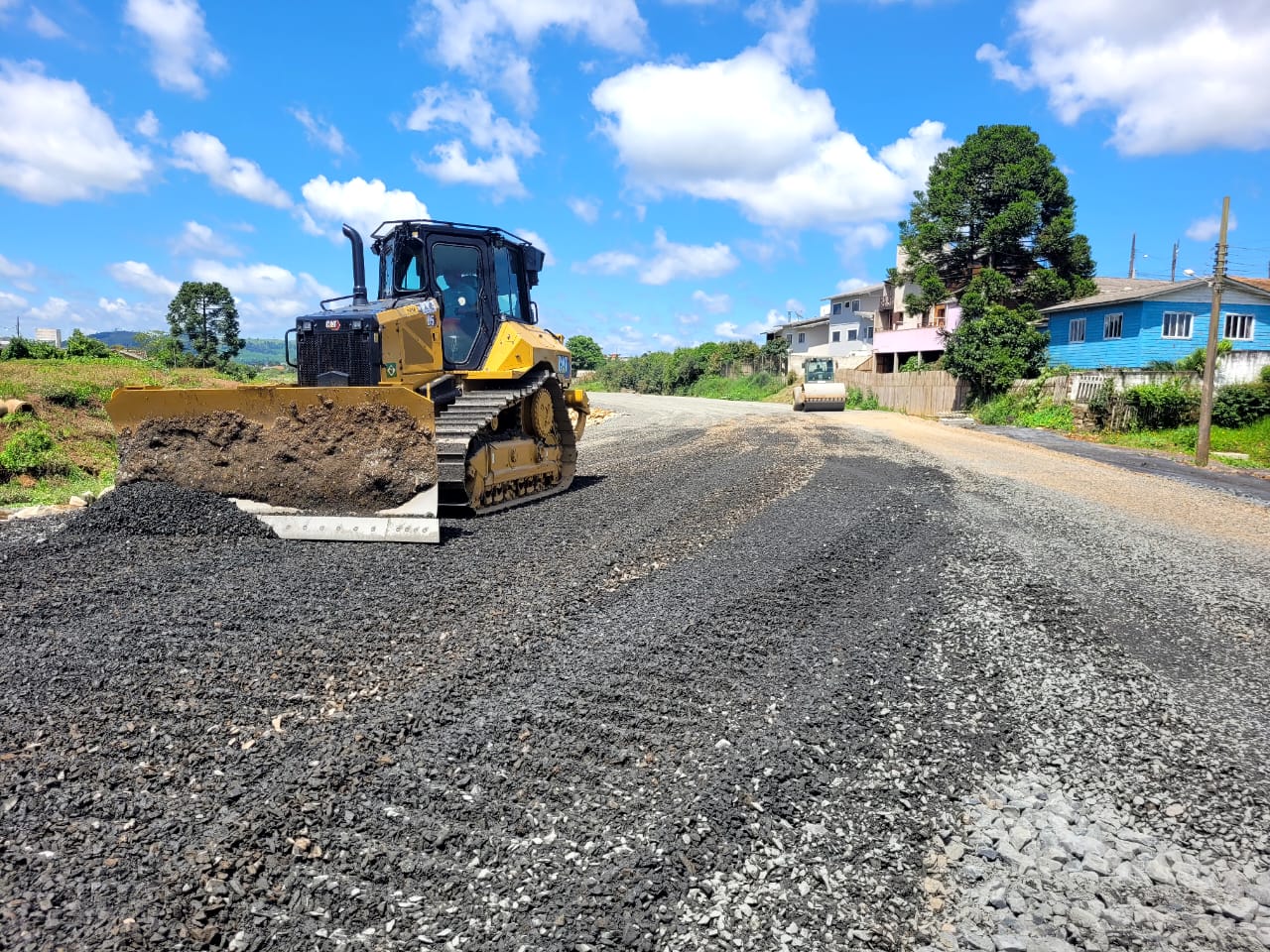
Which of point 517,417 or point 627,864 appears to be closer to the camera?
point 627,864

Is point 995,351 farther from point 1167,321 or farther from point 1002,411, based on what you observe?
point 1167,321

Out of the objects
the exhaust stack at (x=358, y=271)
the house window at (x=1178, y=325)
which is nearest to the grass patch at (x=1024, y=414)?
the house window at (x=1178, y=325)

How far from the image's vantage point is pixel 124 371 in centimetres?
2175

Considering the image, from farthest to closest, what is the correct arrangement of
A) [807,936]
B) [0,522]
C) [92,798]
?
[0,522] < [92,798] < [807,936]

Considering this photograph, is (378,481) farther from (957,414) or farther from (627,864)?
(957,414)

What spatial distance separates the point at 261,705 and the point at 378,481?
4.11 m

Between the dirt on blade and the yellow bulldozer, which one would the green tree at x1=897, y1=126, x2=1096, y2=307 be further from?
the dirt on blade

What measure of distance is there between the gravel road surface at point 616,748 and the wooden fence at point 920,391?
2755cm

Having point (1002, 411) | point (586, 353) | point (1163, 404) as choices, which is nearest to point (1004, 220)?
point (1002, 411)

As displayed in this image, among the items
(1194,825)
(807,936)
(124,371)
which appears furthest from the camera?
(124,371)

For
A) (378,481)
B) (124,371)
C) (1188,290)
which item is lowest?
(378,481)

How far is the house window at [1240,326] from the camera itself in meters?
30.3

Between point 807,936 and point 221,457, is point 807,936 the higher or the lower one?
the lower one

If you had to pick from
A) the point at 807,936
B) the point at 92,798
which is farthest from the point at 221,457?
the point at 807,936
